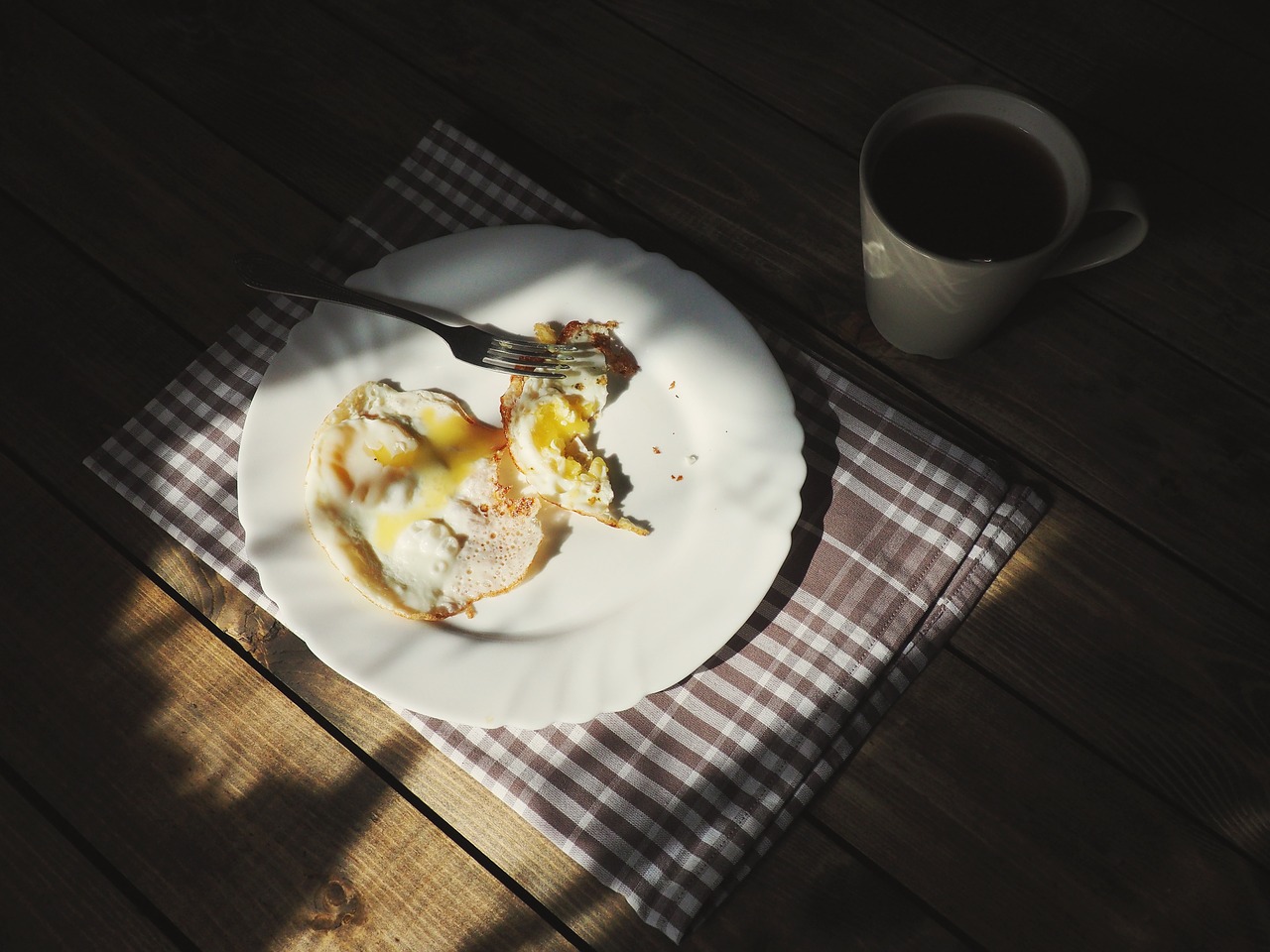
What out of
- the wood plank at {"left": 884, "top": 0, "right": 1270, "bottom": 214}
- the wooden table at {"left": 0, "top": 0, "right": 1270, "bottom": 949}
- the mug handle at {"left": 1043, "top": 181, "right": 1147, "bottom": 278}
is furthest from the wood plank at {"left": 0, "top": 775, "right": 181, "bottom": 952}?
the wood plank at {"left": 884, "top": 0, "right": 1270, "bottom": 214}

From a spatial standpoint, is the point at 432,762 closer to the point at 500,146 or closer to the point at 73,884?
the point at 73,884

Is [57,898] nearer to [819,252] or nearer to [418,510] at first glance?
[418,510]

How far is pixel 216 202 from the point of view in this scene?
1294mm

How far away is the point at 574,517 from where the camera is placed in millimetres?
1058

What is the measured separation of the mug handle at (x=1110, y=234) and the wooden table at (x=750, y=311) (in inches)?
6.8

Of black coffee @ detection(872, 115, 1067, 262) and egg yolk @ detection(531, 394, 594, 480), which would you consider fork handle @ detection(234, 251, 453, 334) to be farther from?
black coffee @ detection(872, 115, 1067, 262)

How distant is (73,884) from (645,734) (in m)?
0.69

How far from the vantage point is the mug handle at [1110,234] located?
961 mm

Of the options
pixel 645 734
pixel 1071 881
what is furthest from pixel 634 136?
pixel 1071 881

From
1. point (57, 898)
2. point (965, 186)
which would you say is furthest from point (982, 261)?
point (57, 898)

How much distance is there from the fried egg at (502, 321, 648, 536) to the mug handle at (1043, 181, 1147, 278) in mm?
514

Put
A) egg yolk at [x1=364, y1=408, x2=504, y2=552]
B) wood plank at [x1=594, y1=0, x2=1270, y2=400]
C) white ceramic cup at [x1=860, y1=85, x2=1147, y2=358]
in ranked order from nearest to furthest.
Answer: white ceramic cup at [x1=860, y1=85, x2=1147, y2=358], egg yolk at [x1=364, y1=408, x2=504, y2=552], wood plank at [x1=594, y1=0, x2=1270, y2=400]

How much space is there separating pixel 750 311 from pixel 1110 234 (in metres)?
0.42

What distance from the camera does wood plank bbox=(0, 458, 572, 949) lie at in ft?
3.45
